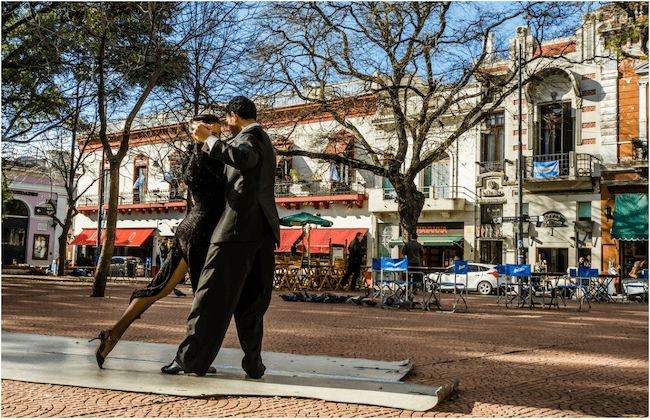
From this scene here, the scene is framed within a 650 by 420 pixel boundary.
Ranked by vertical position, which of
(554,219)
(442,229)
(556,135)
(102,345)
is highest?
(556,135)

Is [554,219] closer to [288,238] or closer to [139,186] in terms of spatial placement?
[288,238]

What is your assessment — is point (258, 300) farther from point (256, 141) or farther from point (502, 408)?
point (502, 408)

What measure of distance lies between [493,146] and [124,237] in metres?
24.1

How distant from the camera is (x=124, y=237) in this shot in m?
39.8

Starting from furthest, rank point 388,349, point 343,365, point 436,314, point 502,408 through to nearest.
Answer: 1. point 436,314
2. point 388,349
3. point 343,365
4. point 502,408

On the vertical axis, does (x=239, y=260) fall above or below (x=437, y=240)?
below

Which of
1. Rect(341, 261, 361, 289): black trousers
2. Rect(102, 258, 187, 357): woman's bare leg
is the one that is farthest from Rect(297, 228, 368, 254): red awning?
Rect(102, 258, 187, 357): woman's bare leg

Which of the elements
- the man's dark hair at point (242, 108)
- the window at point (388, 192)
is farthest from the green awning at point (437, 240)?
the man's dark hair at point (242, 108)

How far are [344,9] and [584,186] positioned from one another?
14.6m

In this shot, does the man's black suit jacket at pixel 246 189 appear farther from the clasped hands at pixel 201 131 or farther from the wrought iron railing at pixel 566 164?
the wrought iron railing at pixel 566 164

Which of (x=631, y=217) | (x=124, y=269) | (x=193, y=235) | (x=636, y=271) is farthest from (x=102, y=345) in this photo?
(x=124, y=269)

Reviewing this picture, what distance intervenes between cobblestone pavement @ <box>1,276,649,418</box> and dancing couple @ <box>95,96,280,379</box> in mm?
518

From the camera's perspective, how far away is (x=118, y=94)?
15305 millimetres

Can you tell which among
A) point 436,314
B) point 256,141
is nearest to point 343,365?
point 256,141
